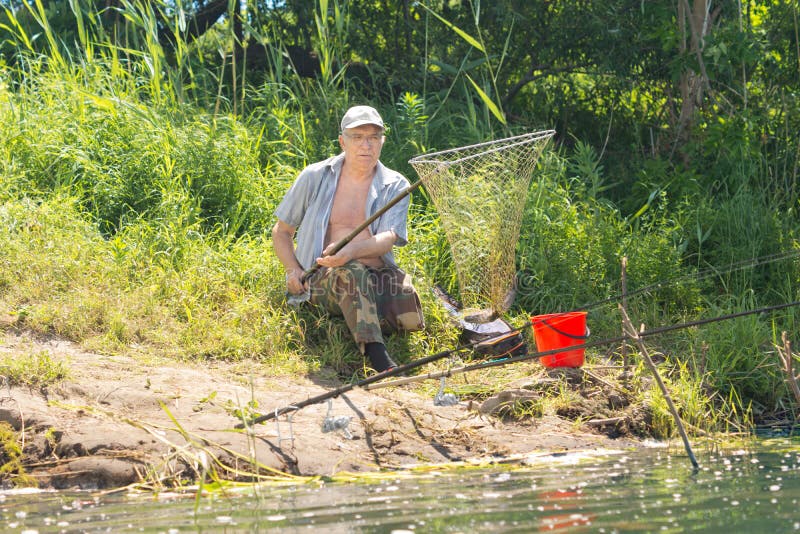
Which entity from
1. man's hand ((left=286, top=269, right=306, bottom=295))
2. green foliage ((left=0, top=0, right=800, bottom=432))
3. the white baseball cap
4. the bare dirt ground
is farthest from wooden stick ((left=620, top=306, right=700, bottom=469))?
man's hand ((left=286, top=269, right=306, bottom=295))

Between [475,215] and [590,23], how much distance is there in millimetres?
3338

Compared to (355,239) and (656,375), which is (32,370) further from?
(656,375)

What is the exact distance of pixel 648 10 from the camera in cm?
855

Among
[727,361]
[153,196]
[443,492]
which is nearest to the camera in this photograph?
[443,492]

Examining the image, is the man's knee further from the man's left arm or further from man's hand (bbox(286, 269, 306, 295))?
man's hand (bbox(286, 269, 306, 295))

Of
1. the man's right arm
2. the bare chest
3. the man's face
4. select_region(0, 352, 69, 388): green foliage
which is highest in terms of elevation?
the man's face

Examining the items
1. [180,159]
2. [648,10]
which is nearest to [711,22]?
[648,10]

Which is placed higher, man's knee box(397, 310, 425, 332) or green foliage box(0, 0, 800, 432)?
green foliage box(0, 0, 800, 432)

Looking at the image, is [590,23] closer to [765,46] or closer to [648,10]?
[648,10]

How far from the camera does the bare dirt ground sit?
13.8ft

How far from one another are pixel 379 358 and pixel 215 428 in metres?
1.29

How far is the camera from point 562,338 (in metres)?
5.64

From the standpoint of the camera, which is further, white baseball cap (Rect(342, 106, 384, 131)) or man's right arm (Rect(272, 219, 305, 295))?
man's right arm (Rect(272, 219, 305, 295))

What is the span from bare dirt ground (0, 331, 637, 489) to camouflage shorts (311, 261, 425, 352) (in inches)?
16.5
